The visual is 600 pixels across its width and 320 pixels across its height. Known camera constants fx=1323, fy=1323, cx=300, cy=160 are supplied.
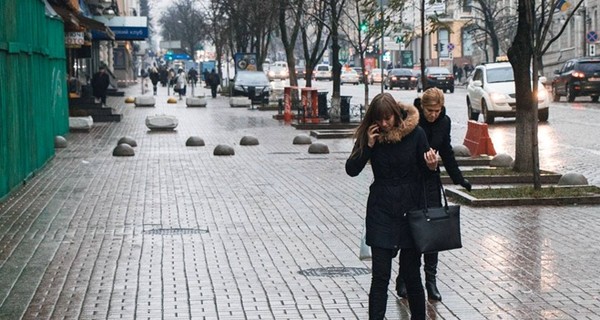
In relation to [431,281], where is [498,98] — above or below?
above

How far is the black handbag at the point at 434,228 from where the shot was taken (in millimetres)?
7594

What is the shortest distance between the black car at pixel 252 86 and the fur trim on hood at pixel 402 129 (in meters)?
45.2

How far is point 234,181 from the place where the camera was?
19000mm

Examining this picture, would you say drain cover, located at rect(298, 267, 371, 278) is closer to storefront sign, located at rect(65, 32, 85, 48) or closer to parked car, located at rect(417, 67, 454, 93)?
storefront sign, located at rect(65, 32, 85, 48)

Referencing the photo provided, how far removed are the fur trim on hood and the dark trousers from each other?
65cm

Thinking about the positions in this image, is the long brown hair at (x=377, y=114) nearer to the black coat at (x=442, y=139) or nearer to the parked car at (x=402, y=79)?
the black coat at (x=442, y=139)

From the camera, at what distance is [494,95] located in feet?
114

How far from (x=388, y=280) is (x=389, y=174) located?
63 cm

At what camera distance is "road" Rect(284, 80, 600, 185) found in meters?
21.4

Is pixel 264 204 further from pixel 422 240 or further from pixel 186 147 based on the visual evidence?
pixel 186 147

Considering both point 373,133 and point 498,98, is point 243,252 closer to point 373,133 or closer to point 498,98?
point 373,133

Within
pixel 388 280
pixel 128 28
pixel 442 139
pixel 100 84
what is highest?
pixel 128 28

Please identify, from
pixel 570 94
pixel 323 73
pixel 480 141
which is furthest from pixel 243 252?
pixel 323 73

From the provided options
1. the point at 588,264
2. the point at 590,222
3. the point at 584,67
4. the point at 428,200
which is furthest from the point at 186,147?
the point at 584,67
